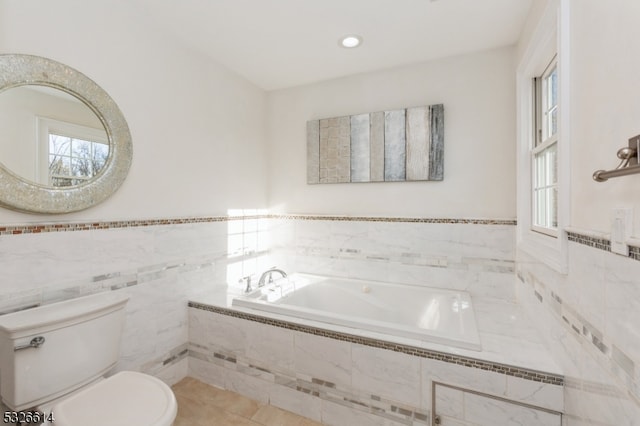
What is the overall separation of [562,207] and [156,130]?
7.85 ft

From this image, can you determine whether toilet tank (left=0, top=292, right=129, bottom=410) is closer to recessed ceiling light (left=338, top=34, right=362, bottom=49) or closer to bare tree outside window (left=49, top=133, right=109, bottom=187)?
bare tree outside window (left=49, top=133, right=109, bottom=187)

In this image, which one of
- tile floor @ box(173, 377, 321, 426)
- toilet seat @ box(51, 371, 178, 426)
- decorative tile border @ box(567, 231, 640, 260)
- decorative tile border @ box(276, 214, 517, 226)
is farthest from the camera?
decorative tile border @ box(276, 214, 517, 226)

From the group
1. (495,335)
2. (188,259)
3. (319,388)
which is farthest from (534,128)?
(188,259)

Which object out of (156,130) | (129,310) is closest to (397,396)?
(129,310)

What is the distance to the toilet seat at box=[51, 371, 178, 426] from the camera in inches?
46.2

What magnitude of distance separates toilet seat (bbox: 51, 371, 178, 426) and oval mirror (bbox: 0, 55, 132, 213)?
2.98 ft

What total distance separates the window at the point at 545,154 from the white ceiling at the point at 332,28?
515mm

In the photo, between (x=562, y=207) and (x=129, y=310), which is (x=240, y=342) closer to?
(x=129, y=310)

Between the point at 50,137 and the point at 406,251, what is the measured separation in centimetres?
253

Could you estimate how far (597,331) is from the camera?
1.02m

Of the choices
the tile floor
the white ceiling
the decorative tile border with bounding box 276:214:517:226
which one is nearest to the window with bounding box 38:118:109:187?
the white ceiling

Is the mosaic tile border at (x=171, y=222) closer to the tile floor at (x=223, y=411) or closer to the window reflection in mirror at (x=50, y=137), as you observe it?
the window reflection in mirror at (x=50, y=137)

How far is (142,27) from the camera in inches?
77.5

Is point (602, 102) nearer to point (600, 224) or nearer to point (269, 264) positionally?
point (600, 224)
